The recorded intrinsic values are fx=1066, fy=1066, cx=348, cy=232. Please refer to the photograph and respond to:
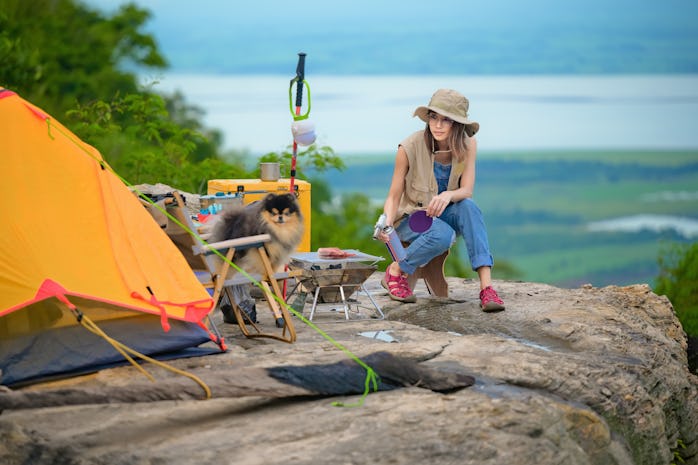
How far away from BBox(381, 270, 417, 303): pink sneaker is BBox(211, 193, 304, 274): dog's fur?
2.96 feet

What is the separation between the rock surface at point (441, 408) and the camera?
3.96m

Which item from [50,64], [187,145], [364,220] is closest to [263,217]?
[187,145]

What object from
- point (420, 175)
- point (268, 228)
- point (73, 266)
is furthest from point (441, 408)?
point (420, 175)

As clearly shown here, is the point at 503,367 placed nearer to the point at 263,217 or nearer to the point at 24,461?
the point at 263,217

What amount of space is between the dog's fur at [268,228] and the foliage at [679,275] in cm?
527

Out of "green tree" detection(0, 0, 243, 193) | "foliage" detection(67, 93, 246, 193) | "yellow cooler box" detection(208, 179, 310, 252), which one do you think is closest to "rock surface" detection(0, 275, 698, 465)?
"yellow cooler box" detection(208, 179, 310, 252)

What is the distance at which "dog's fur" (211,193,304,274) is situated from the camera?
219 inches

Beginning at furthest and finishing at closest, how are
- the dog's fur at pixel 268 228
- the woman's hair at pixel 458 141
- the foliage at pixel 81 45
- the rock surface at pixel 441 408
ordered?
the foliage at pixel 81 45, the woman's hair at pixel 458 141, the dog's fur at pixel 268 228, the rock surface at pixel 441 408

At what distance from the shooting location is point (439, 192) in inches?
247

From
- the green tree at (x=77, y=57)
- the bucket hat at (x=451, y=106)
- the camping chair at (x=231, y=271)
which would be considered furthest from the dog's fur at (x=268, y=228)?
the green tree at (x=77, y=57)

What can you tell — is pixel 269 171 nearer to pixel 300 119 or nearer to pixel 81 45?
pixel 300 119

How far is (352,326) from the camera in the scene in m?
5.81

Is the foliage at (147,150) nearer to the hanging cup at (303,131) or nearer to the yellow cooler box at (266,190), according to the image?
the yellow cooler box at (266,190)

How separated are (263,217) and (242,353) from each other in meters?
0.82
